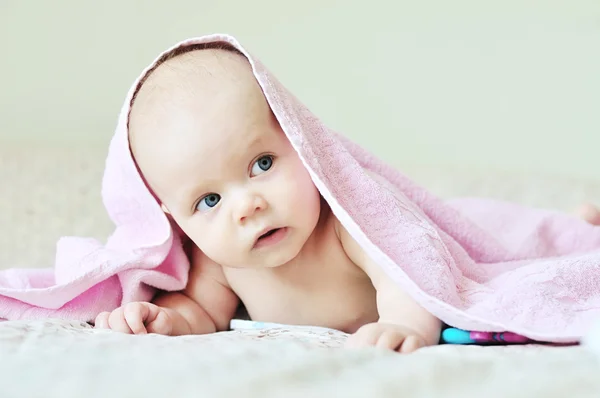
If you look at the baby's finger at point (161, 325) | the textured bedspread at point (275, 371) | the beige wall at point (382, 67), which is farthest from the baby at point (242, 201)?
the beige wall at point (382, 67)

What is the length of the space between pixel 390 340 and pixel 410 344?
2 centimetres

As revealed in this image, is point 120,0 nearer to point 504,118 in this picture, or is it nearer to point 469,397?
point 504,118

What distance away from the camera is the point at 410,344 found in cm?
79

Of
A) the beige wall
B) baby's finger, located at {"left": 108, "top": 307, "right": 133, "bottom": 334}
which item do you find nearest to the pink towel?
baby's finger, located at {"left": 108, "top": 307, "right": 133, "bottom": 334}

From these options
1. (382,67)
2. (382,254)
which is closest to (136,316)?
(382,254)

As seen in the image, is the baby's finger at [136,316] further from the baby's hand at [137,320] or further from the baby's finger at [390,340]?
the baby's finger at [390,340]

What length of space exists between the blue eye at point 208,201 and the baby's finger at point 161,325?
0.48ft

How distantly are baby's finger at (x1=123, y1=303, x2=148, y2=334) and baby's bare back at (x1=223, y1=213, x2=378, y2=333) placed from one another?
0.17 m

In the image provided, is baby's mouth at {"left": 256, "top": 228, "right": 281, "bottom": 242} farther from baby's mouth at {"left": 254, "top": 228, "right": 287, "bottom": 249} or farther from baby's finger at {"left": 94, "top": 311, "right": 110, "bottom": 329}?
baby's finger at {"left": 94, "top": 311, "right": 110, "bottom": 329}

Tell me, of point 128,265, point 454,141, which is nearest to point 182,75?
point 128,265

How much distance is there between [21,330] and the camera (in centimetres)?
82

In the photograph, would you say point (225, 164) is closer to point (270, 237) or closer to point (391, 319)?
point (270, 237)

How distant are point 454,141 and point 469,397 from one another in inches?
62.7

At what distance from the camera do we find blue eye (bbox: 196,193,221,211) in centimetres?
96
